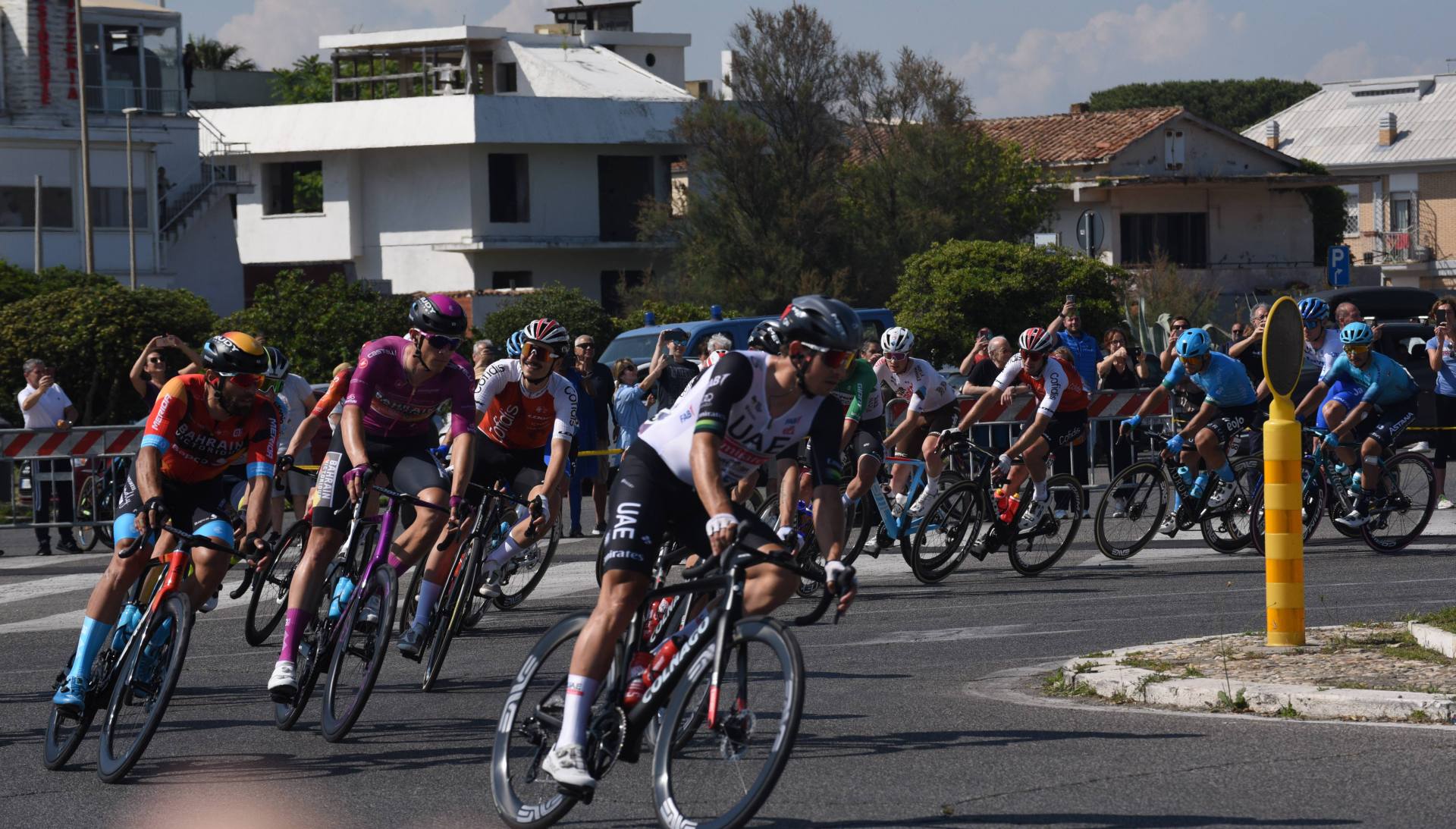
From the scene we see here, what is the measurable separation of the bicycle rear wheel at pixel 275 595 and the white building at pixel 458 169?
44644mm

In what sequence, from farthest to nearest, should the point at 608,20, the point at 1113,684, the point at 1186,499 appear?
the point at 608,20, the point at 1186,499, the point at 1113,684

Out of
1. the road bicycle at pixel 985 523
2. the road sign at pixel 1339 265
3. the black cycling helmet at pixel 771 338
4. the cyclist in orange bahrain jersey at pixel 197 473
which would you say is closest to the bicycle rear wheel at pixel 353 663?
the cyclist in orange bahrain jersey at pixel 197 473

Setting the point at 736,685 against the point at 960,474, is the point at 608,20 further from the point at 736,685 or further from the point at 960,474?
the point at 736,685

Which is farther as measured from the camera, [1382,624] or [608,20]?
[608,20]

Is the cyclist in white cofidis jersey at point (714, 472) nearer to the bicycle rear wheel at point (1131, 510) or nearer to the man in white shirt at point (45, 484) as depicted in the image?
the bicycle rear wheel at point (1131, 510)

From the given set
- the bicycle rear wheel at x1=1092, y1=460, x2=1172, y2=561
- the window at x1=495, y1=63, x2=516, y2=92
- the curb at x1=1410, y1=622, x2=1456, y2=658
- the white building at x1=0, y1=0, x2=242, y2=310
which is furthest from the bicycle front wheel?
the window at x1=495, y1=63, x2=516, y2=92

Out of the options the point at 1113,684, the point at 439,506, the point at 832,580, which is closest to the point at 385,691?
the point at 439,506

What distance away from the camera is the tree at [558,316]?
41031 mm

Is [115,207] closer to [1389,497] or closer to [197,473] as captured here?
[1389,497]

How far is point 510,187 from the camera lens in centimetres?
5988

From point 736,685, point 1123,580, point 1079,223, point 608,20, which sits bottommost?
point 1123,580

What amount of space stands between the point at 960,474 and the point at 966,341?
2097cm

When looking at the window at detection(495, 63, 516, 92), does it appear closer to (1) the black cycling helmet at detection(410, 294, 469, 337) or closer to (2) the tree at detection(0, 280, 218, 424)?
(2) the tree at detection(0, 280, 218, 424)

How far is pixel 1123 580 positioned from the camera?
14.1m
